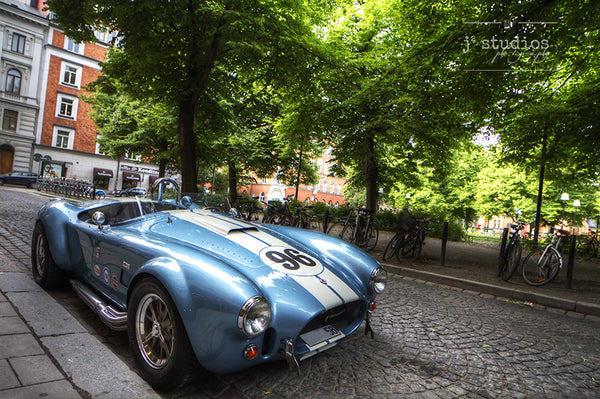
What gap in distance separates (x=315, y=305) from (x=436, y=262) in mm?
6901

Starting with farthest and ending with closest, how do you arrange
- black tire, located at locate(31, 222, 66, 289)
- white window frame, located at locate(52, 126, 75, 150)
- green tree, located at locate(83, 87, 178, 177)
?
1. white window frame, located at locate(52, 126, 75, 150)
2. green tree, located at locate(83, 87, 178, 177)
3. black tire, located at locate(31, 222, 66, 289)

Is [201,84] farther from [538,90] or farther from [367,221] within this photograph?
[538,90]

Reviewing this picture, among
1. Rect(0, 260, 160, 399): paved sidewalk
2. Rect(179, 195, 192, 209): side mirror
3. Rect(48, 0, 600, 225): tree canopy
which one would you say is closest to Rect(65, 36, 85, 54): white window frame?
Rect(48, 0, 600, 225): tree canopy

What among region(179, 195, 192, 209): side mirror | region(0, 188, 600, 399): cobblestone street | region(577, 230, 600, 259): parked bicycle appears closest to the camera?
region(0, 188, 600, 399): cobblestone street

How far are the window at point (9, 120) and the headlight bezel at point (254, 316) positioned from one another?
129ft

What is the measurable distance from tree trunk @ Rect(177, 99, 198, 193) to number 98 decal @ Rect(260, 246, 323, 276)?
7685 millimetres

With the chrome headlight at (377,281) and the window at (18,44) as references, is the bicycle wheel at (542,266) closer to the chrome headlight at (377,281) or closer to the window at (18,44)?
Result: the chrome headlight at (377,281)

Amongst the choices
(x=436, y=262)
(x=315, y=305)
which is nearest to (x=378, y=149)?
(x=436, y=262)

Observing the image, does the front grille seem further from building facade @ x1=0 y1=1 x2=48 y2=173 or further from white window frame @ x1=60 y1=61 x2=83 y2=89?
white window frame @ x1=60 y1=61 x2=83 y2=89

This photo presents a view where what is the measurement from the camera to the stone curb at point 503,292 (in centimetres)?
505

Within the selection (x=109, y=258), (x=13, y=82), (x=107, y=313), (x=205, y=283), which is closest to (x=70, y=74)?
(x=13, y=82)

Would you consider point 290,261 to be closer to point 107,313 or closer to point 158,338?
point 158,338

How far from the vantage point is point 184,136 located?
977 cm

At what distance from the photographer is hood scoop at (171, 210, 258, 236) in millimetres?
2809
